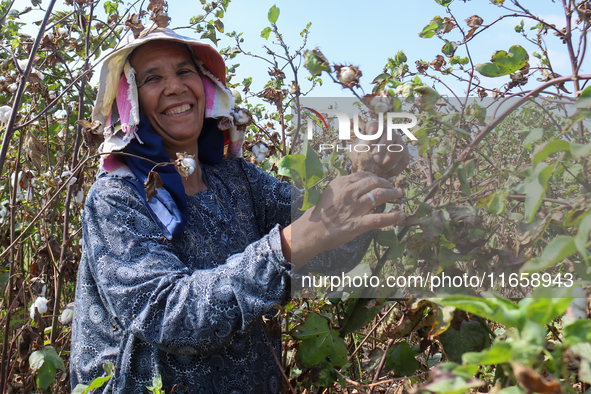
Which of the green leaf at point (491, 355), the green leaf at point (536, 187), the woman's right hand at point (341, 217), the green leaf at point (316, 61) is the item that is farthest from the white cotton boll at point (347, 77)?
the green leaf at point (491, 355)

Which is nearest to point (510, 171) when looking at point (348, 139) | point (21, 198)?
point (348, 139)

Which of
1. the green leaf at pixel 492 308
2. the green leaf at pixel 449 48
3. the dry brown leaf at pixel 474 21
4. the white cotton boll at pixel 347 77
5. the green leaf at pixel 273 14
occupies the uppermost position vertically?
the green leaf at pixel 273 14

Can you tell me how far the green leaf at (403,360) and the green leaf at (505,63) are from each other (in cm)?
69

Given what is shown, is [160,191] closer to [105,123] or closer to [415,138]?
[105,123]

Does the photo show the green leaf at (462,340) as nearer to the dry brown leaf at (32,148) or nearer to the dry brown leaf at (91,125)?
the dry brown leaf at (91,125)

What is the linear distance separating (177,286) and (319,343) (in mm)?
378

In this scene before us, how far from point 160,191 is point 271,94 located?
0.65 meters

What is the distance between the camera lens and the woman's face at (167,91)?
1777 millimetres

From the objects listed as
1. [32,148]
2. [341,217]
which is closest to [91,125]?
[32,148]

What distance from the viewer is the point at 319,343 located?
1243 mm

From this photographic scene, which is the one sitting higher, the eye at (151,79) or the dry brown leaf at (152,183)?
the eye at (151,79)

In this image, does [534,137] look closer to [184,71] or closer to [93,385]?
[93,385]

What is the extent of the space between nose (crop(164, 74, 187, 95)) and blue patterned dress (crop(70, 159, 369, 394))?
0.32 metres

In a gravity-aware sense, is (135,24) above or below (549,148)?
above
